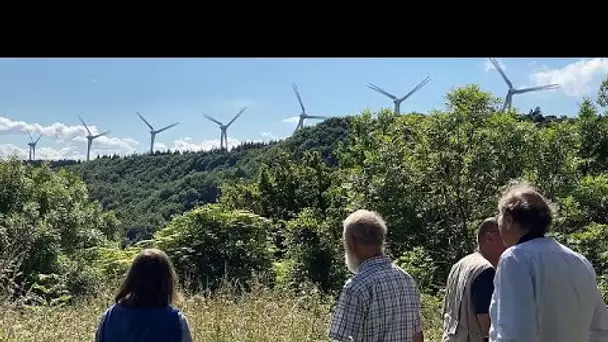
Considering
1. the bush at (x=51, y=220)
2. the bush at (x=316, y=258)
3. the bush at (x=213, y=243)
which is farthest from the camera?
the bush at (x=51, y=220)

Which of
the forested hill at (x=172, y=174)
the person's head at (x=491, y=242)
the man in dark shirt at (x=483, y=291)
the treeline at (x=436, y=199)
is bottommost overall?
the man in dark shirt at (x=483, y=291)

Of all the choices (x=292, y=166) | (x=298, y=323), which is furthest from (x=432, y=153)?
(x=292, y=166)

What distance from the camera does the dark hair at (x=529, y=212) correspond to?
279 centimetres

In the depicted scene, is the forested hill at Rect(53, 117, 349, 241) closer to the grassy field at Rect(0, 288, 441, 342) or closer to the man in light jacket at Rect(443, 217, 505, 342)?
the grassy field at Rect(0, 288, 441, 342)

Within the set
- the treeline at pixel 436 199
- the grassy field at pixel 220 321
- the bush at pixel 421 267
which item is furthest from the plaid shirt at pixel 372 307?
Result: the bush at pixel 421 267

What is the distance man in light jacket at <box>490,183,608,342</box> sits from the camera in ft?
8.63

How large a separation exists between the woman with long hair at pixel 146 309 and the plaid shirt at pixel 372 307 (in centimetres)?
71

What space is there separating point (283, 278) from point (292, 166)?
785 inches

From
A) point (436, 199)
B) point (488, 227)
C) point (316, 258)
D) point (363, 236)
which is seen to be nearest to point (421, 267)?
point (436, 199)

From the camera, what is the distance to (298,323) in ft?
19.7

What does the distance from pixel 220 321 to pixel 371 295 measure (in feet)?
9.61

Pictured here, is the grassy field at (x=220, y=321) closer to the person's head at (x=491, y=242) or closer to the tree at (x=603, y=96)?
the person's head at (x=491, y=242)

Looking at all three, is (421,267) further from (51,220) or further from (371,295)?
(51,220)
